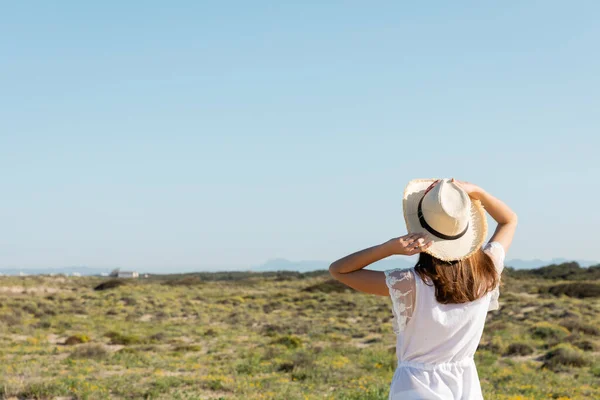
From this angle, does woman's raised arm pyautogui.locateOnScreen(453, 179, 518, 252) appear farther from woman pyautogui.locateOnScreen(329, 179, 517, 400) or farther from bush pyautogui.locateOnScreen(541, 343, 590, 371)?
bush pyautogui.locateOnScreen(541, 343, 590, 371)

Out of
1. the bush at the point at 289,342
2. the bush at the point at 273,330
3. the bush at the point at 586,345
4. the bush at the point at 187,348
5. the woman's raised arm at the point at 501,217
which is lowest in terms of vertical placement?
the bush at the point at 273,330

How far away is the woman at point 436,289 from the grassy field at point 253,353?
6.46 metres

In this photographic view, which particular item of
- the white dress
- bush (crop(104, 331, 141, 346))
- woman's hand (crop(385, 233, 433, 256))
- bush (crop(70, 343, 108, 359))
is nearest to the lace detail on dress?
the white dress

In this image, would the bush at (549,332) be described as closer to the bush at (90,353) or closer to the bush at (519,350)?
the bush at (519,350)

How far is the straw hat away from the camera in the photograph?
8.08ft

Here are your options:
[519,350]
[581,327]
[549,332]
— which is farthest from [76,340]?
[581,327]

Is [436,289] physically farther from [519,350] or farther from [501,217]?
[519,350]

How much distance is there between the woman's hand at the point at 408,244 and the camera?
94.9 inches

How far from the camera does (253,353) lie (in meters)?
15.6

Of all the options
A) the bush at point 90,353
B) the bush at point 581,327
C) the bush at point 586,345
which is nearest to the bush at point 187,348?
the bush at point 90,353

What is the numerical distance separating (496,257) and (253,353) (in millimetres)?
13343

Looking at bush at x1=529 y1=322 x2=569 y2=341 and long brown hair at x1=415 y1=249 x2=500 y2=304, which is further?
bush at x1=529 y1=322 x2=569 y2=341

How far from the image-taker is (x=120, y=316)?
96.1 feet

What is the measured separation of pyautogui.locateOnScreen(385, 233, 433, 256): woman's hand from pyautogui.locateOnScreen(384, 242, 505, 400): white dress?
5.3 inches
